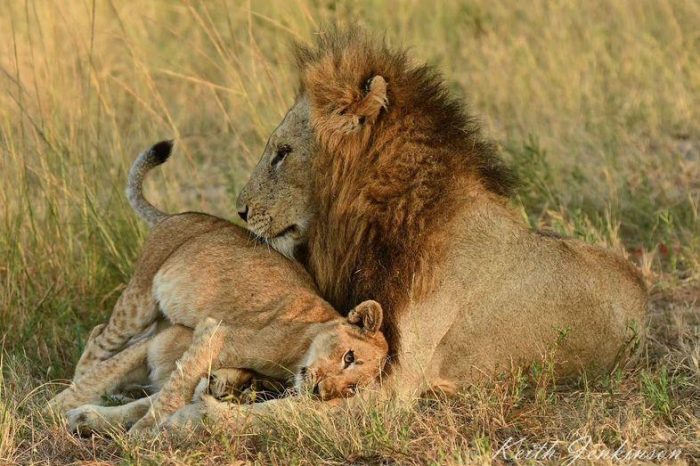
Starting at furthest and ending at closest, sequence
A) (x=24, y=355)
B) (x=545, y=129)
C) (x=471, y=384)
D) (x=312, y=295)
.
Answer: (x=545, y=129), (x=24, y=355), (x=312, y=295), (x=471, y=384)

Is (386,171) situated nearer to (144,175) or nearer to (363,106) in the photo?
(363,106)

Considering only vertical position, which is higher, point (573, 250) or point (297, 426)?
point (573, 250)

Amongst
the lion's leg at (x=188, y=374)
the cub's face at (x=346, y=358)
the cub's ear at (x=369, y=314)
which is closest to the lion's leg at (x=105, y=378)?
the lion's leg at (x=188, y=374)

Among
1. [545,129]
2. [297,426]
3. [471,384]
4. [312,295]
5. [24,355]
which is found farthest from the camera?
[545,129]

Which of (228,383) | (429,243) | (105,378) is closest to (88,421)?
(105,378)

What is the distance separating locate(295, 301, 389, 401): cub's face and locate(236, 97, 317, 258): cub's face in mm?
612

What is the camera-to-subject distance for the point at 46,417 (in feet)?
13.9

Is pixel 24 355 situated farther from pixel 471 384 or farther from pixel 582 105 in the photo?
pixel 582 105

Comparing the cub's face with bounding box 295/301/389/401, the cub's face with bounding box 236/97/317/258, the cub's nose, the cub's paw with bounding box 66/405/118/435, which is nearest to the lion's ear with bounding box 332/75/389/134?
the cub's face with bounding box 236/97/317/258

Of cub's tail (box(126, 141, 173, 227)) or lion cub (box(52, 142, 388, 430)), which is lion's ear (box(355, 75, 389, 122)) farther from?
cub's tail (box(126, 141, 173, 227))

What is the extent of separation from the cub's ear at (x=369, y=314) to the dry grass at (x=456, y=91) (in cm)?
33

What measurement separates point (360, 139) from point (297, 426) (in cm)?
122

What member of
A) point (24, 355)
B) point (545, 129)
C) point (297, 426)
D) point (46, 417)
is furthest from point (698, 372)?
point (545, 129)

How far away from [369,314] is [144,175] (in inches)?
66.4
